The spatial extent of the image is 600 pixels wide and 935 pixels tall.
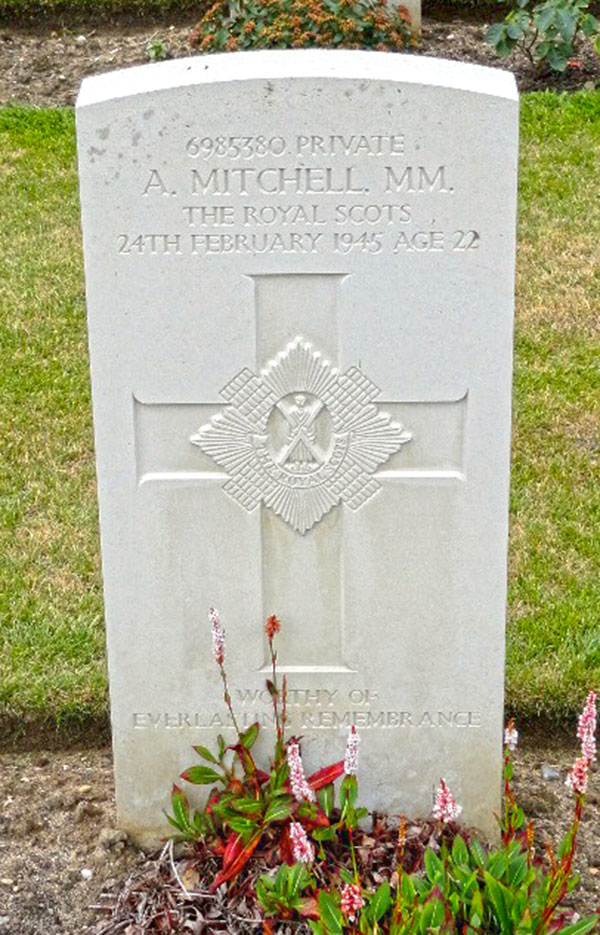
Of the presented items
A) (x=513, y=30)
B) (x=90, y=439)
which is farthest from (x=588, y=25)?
(x=90, y=439)

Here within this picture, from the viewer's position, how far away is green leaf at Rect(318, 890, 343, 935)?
111 inches

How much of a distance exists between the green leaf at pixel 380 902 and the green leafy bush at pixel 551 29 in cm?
720

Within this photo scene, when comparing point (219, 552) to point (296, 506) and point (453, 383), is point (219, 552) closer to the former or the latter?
point (296, 506)

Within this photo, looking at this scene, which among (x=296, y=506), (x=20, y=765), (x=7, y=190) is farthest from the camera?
(x=7, y=190)

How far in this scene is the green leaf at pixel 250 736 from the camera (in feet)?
10.7

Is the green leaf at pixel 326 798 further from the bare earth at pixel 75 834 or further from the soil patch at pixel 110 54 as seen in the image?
the soil patch at pixel 110 54

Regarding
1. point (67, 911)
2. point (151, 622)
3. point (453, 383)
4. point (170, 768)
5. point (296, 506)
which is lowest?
point (67, 911)

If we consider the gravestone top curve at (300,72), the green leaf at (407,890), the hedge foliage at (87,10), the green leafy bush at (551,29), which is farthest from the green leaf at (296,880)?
the hedge foliage at (87,10)

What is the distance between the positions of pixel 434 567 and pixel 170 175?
1005 mm

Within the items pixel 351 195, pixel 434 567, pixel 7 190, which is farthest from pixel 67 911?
pixel 7 190

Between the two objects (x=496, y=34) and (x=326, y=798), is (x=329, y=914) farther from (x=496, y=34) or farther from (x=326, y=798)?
(x=496, y=34)

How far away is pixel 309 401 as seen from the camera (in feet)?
10.1

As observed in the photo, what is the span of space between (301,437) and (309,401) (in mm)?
81

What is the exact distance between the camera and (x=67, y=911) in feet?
10.8
